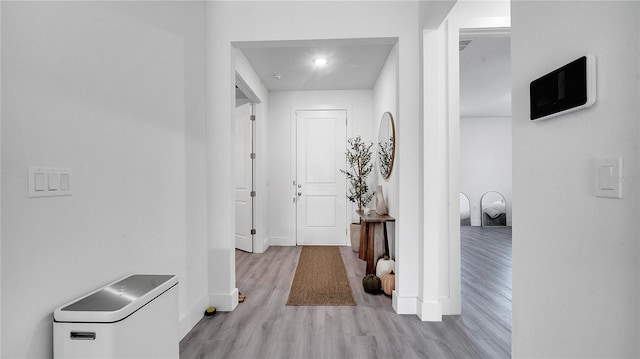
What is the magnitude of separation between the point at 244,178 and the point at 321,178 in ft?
3.91

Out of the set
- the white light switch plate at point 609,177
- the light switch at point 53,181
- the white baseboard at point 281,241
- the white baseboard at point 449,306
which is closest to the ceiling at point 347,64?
the light switch at point 53,181

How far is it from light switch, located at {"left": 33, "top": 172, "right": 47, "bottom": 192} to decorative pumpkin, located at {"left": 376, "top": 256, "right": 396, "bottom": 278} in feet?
8.18

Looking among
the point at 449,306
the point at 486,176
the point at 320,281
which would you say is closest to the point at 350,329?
the point at 449,306

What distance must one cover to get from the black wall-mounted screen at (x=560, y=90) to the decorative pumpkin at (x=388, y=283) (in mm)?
1961

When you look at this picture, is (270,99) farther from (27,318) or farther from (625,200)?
(625,200)

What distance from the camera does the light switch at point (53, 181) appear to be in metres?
1.06

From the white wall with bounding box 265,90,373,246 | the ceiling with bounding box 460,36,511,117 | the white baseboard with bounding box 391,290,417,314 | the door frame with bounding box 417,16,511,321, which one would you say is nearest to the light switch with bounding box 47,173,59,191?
the door frame with bounding box 417,16,511,321

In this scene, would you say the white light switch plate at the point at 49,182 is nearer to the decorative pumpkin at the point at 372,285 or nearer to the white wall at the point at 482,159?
the decorative pumpkin at the point at 372,285

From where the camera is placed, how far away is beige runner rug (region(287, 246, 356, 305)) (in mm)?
2514

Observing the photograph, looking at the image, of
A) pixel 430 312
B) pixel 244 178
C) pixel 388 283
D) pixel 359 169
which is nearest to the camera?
pixel 430 312

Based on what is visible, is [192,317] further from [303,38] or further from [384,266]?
[303,38]

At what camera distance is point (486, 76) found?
4125mm

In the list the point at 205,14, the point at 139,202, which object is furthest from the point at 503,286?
the point at 205,14

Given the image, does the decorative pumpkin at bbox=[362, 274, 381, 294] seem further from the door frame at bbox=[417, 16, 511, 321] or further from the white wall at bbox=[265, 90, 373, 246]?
the white wall at bbox=[265, 90, 373, 246]
